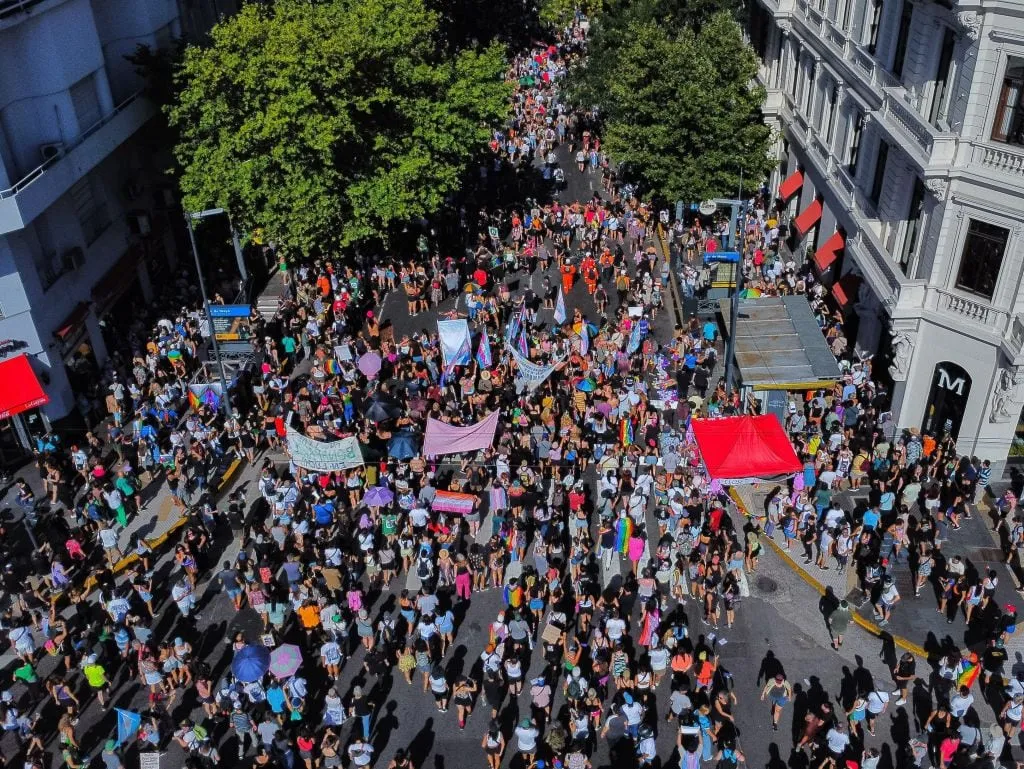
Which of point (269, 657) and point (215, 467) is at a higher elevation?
point (269, 657)

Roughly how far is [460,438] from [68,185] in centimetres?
1565

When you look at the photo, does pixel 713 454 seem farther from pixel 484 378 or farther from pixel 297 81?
pixel 297 81

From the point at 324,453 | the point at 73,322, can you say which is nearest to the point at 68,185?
the point at 73,322

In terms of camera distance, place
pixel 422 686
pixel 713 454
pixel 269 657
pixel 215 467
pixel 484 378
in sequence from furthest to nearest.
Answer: pixel 484 378 < pixel 215 467 < pixel 713 454 < pixel 422 686 < pixel 269 657

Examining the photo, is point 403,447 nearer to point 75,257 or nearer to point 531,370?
point 531,370

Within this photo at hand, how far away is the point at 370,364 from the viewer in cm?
3050

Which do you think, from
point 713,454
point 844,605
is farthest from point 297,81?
point 844,605

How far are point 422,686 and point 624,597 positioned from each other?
5.10m

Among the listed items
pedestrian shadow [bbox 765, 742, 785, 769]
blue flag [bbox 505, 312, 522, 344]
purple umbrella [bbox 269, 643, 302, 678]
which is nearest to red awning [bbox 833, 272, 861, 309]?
blue flag [bbox 505, 312, 522, 344]

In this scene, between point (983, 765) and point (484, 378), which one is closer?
point (983, 765)

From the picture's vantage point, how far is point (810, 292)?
35.8 meters

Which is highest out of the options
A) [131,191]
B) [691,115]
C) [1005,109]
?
→ [1005,109]

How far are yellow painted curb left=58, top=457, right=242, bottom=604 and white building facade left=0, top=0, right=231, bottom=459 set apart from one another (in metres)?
6.91

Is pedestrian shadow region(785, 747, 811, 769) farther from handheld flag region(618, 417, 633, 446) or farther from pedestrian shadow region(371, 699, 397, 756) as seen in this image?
handheld flag region(618, 417, 633, 446)
